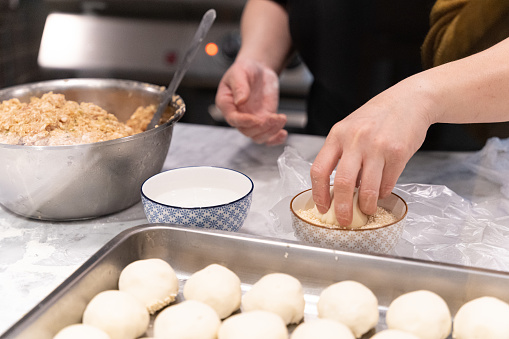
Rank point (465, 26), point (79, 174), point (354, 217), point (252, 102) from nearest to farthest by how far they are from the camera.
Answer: point (354, 217)
point (79, 174)
point (465, 26)
point (252, 102)

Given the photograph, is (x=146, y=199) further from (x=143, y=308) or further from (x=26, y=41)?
(x=26, y=41)

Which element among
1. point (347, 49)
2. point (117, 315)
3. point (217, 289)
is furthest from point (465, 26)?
point (117, 315)

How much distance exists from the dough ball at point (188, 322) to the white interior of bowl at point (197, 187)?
1.01 ft

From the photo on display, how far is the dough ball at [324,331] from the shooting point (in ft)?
2.24

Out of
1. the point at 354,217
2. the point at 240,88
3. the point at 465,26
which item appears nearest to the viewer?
the point at 354,217

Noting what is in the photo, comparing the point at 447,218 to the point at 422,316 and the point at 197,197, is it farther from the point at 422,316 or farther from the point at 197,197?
the point at 197,197

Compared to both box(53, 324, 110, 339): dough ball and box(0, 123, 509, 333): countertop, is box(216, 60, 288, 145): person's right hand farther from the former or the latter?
box(53, 324, 110, 339): dough ball

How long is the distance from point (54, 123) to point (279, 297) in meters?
0.62

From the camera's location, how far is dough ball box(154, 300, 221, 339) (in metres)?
0.71

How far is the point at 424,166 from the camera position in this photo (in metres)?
1.36

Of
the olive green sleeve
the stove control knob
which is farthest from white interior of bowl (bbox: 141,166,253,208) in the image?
the stove control knob

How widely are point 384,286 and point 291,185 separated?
42 centimetres

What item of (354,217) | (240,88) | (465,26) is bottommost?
(354,217)

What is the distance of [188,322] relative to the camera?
28.1 inches
